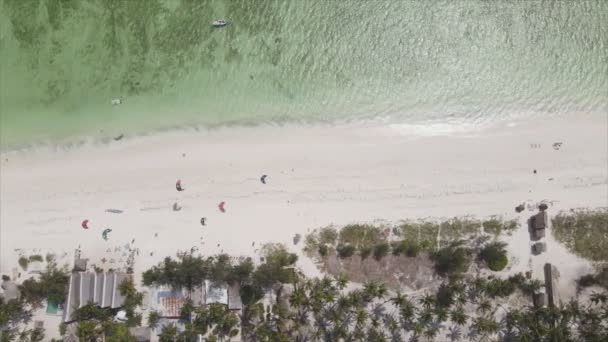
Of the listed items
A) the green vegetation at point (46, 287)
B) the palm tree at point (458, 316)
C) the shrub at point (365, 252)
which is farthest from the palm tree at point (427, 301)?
the green vegetation at point (46, 287)

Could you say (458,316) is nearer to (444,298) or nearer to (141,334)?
(444,298)

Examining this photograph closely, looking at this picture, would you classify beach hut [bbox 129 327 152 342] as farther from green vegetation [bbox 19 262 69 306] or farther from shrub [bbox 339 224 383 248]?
shrub [bbox 339 224 383 248]

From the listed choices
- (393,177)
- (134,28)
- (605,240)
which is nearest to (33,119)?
(134,28)

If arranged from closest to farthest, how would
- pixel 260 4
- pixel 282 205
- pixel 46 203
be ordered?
pixel 282 205 → pixel 46 203 → pixel 260 4


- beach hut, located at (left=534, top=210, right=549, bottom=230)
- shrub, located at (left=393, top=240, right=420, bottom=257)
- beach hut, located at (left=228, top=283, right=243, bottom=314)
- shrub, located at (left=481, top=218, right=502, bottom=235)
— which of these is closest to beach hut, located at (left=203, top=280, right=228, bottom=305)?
beach hut, located at (left=228, top=283, right=243, bottom=314)

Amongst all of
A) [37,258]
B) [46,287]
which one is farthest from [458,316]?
[37,258]

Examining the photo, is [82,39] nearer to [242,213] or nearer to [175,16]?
[175,16]
